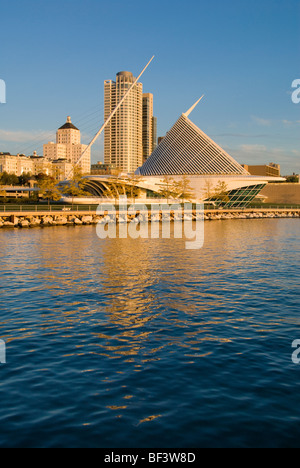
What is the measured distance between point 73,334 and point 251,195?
356ft

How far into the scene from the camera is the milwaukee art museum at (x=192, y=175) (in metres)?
107

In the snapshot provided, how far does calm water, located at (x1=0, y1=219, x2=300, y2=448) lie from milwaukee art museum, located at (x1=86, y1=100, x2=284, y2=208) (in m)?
76.8

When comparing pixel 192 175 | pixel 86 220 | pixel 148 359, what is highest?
pixel 192 175

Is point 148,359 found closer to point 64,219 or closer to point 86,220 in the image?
point 64,219

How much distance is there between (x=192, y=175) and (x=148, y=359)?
383 feet

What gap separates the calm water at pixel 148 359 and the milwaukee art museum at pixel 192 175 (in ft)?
252

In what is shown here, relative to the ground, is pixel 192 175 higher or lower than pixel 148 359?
higher

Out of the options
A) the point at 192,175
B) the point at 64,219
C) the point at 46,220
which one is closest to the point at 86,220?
the point at 64,219

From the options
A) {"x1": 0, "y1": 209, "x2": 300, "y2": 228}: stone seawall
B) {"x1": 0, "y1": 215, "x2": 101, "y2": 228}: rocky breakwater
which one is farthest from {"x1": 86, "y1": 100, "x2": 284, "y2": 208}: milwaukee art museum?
{"x1": 0, "y1": 215, "x2": 101, "y2": 228}: rocky breakwater

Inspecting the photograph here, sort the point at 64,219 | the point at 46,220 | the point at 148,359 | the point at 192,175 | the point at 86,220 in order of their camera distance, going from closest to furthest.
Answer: the point at 148,359, the point at 46,220, the point at 64,219, the point at 86,220, the point at 192,175

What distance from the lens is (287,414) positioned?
895cm

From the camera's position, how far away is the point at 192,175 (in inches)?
4973

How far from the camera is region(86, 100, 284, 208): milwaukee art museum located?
351ft

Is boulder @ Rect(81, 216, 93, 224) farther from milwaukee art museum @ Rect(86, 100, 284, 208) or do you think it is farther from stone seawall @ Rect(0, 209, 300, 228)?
milwaukee art museum @ Rect(86, 100, 284, 208)
